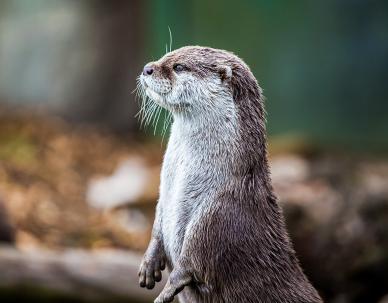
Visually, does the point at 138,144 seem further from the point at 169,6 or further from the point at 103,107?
the point at 169,6

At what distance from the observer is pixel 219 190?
3637 mm

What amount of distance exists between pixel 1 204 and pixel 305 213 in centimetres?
267

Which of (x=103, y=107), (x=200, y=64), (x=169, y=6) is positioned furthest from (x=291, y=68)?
(x=200, y=64)

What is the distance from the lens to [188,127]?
3686 millimetres

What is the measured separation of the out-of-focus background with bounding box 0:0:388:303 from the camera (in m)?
7.49

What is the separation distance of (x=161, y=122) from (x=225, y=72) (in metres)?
7.21

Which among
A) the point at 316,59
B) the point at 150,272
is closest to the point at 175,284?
the point at 150,272

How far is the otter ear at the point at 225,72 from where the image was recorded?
369 centimetres

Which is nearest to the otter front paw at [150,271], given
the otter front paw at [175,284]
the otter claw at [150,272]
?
the otter claw at [150,272]

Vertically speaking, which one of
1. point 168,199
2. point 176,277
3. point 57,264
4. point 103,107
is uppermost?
point 103,107

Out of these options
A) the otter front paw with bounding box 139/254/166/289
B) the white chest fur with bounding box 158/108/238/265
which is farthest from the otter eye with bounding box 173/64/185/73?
the otter front paw with bounding box 139/254/166/289

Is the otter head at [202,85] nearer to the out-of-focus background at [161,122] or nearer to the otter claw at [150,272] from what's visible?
the otter claw at [150,272]

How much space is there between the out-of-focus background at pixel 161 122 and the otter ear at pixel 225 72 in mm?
3755

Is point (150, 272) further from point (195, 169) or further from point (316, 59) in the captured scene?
point (316, 59)
